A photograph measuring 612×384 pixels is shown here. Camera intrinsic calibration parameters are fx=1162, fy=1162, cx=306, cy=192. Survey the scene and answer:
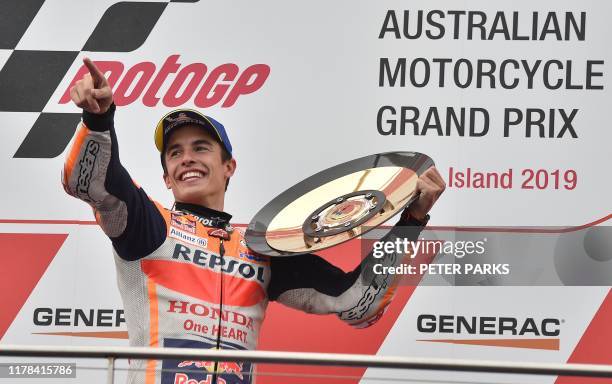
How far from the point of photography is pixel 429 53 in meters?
3.66

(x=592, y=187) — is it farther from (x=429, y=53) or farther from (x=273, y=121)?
(x=273, y=121)

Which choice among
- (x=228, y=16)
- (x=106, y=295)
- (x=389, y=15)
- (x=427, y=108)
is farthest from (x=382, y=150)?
(x=106, y=295)

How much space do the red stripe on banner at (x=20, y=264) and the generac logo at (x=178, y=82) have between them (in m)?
0.45

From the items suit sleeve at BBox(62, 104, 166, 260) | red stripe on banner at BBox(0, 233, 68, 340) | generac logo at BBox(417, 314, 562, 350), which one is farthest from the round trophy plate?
red stripe on banner at BBox(0, 233, 68, 340)

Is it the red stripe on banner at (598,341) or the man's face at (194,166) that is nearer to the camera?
the man's face at (194,166)

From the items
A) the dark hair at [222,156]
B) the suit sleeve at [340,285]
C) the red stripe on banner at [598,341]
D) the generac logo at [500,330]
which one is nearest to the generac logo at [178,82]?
the dark hair at [222,156]

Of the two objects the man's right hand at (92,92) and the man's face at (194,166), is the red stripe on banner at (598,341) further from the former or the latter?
the man's right hand at (92,92)

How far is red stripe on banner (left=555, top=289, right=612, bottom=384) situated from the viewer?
355 cm

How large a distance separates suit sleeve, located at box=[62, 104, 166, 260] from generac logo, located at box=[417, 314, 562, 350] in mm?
986

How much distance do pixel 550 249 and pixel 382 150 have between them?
60 centimetres

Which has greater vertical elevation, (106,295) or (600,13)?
(600,13)

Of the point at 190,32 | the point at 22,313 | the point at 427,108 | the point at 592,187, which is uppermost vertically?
the point at 190,32

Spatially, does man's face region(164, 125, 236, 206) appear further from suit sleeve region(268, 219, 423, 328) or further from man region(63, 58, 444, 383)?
suit sleeve region(268, 219, 423, 328)

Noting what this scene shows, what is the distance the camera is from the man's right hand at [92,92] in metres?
2.64
